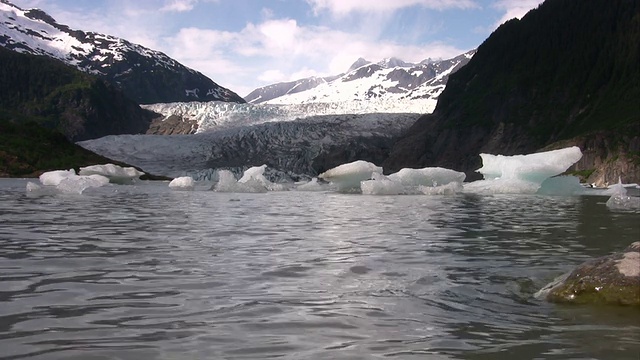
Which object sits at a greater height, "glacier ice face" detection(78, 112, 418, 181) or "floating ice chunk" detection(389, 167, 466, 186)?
"glacier ice face" detection(78, 112, 418, 181)

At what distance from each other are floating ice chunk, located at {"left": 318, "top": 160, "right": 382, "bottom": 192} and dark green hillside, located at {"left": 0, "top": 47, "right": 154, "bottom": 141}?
136507mm

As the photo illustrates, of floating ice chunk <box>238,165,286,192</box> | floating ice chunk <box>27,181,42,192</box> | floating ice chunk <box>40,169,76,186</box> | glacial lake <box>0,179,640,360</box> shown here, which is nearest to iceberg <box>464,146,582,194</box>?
floating ice chunk <box>238,165,286,192</box>

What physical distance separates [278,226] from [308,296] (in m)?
9.61

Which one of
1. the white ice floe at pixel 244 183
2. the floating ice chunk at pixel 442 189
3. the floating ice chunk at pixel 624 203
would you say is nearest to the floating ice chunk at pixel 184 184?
the white ice floe at pixel 244 183

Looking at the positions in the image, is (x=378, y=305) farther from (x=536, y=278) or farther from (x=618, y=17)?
(x=618, y=17)

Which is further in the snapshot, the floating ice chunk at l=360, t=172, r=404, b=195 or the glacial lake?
the floating ice chunk at l=360, t=172, r=404, b=195

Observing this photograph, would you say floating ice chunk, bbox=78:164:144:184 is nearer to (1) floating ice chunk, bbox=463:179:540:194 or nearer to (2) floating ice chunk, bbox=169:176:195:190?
(2) floating ice chunk, bbox=169:176:195:190

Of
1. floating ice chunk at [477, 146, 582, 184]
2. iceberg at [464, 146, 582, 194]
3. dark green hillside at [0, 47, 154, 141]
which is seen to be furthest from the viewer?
dark green hillside at [0, 47, 154, 141]

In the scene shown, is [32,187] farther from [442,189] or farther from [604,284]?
[604,284]

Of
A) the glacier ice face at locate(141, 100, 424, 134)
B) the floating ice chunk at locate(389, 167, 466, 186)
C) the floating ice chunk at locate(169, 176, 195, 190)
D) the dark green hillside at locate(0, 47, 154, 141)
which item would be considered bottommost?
the floating ice chunk at locate(169, 176, 195, 190)

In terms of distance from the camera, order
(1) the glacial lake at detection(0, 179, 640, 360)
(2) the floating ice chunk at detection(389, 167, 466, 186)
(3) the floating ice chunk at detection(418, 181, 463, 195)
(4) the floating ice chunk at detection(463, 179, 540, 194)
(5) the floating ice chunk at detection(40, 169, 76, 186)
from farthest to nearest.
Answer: (5) the floating ice chunk at detection(40, 169, 76, 186) < (2) the floating ice chunk at detection(389, 167, 466, 186) < (4) the floating ice chunk at detection(463, 179, 540, 194) < (3) the floating ice chunk at detection(418, 181, 463, 195) < (1) the glacial lake at detection(0, 179, 640, 360)

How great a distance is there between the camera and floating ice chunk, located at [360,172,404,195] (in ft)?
120

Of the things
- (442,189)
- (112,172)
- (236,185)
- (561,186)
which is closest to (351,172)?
(442,189)

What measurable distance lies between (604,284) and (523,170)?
3122 centimetres
